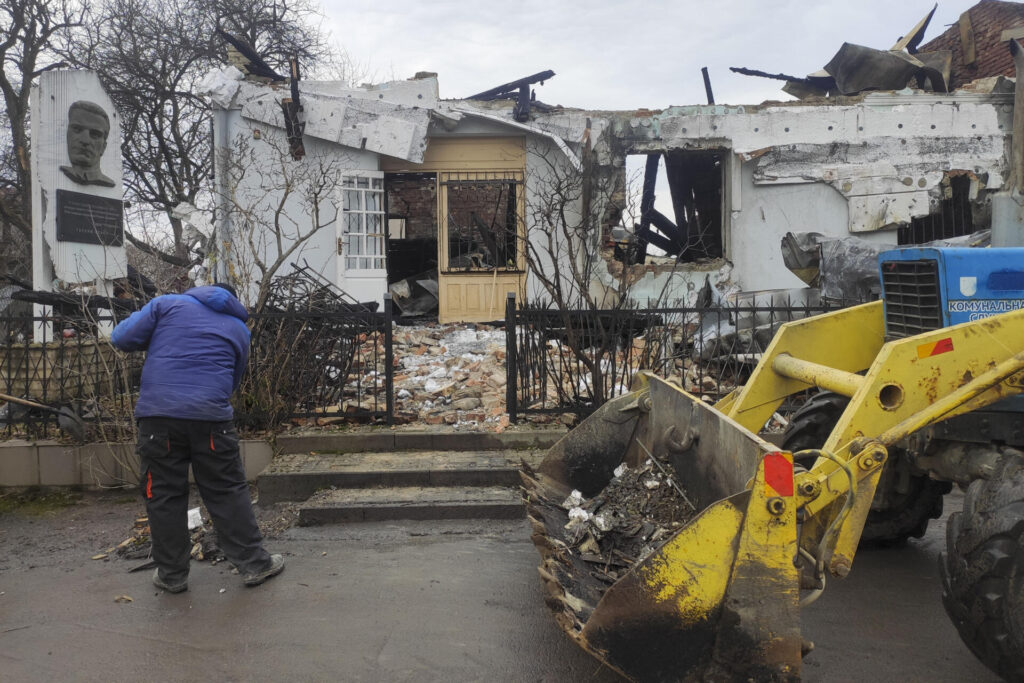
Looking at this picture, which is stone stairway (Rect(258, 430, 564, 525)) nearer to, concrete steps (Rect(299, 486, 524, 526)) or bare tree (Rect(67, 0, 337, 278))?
concrete steps (Rect(299, 486, 524, 526))

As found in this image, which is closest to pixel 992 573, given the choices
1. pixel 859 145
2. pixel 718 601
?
pixel 718 601

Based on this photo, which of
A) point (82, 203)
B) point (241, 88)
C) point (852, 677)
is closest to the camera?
point (852, 677)

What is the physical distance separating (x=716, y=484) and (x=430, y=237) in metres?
14.7

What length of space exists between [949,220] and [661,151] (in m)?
4.97

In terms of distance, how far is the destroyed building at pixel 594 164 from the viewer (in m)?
12.8

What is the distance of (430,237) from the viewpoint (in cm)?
1789

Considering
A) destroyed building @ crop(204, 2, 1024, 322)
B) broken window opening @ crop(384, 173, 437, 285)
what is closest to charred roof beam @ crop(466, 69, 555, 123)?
destroyed building @ crop(204, 2, 1024, 322)

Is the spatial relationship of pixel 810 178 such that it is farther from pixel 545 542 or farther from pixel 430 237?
pixel 545 542

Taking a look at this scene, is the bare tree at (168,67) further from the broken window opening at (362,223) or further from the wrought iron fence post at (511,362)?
the wrought iron fence post at (511,362)

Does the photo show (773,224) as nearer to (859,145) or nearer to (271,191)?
(859,145)

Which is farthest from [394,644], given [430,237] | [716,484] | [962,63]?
[962,63]

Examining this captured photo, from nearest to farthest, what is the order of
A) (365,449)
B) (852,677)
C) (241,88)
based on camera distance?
(852,677), (365,449), (241,88)

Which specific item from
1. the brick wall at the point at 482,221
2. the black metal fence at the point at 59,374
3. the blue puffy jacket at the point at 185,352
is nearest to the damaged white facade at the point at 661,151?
the brick wall at the point at 482,221

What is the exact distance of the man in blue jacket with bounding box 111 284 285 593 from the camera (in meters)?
4.49
